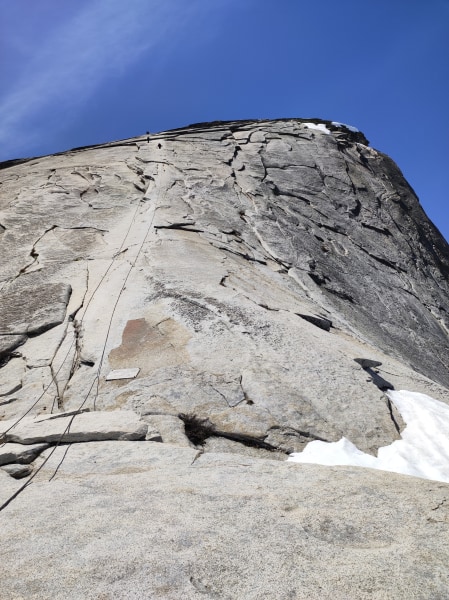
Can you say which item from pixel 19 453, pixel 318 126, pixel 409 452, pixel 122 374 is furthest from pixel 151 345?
pixel 318 126

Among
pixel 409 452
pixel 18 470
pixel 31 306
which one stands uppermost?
pixel 31 306

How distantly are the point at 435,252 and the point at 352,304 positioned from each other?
933 centimetres

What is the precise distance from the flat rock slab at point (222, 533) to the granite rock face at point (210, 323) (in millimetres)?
28

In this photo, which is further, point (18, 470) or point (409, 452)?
point (409, 452)

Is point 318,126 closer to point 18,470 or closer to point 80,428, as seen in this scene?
point 80,428

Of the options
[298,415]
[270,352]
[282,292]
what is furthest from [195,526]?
[282,292]

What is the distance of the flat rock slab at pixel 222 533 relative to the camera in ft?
10.1

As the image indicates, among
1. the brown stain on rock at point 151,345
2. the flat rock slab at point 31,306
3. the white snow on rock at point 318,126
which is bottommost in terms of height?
the brown stain on rock at point 151,345

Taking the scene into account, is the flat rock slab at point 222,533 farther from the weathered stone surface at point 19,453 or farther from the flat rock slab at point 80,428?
the flat rock slab at point 80,428

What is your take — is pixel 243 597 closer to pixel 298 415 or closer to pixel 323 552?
pixel 323 552

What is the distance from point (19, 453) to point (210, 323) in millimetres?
3567

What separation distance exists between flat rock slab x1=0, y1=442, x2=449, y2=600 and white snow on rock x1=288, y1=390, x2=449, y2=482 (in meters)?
0.94

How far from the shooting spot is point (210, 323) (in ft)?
26.2

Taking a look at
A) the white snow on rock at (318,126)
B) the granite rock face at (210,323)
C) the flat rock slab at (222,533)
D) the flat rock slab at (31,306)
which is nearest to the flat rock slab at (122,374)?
the granite rock face at (210,323)
